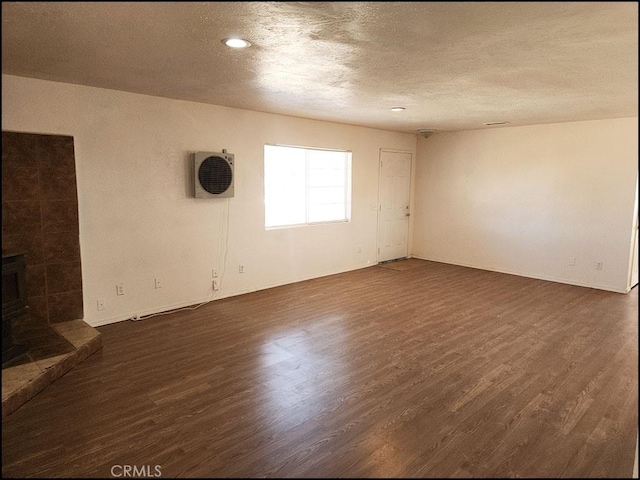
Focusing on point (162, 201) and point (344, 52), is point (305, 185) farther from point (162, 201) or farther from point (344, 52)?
point (344, 52)

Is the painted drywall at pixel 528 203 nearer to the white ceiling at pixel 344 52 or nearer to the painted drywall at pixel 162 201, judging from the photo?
the white ceiling at pixel 344 52

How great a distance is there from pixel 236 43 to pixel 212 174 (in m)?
2.26

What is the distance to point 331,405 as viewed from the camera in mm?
2609

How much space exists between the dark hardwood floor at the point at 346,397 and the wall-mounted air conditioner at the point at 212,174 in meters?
1.35

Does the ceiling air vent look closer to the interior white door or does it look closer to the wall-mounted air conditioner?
the wall-mounted air conditioner

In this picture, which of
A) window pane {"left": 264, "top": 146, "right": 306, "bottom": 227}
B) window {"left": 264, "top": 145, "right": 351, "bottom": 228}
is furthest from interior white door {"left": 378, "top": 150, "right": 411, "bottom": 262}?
window pane {"left": 264, "top": 146, "right": 306, "bottom": 227}

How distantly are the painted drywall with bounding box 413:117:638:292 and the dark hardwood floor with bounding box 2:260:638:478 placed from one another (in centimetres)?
89

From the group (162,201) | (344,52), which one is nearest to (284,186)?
(162,201)

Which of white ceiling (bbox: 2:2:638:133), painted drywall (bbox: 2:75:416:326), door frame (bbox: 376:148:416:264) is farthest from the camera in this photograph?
door frame (bbox: 376:148:416:264)

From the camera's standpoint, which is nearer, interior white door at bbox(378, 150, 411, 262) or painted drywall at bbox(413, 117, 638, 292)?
painted drywall at bbox(413, 117, 638, 292)

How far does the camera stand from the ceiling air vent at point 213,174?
14.6ft

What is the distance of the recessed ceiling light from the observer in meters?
2.42

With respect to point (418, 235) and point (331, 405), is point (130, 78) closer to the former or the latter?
point (331, 405)

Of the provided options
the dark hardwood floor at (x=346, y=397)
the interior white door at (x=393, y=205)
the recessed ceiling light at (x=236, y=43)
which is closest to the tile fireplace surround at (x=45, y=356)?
the dark hardwood floor at (x=346, y=397)
